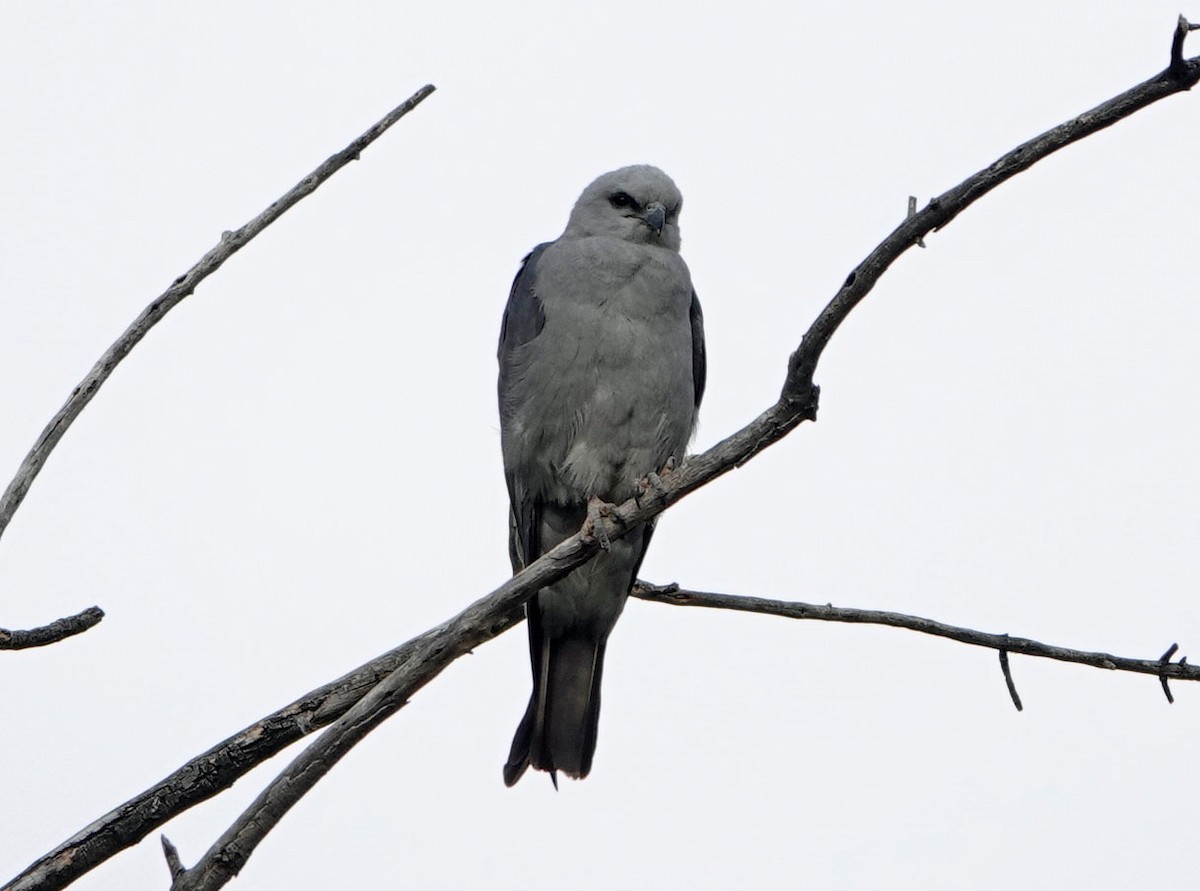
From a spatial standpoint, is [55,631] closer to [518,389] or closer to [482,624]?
[482,624]

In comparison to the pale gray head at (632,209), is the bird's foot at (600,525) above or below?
below

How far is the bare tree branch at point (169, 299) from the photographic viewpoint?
3.00m

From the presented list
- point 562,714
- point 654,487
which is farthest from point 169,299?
point 562,714

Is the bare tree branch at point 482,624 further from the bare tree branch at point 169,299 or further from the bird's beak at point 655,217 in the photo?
the bird's beak at point 655,217

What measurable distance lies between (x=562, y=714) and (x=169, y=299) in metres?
2.96

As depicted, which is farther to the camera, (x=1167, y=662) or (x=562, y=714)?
(x=562, y=714)

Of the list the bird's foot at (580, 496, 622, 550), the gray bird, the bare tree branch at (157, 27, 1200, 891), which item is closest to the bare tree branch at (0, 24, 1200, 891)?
the bare tree branch at (157, 27, 1200, 891)

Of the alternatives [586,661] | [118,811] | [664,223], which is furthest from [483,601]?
[664,223]

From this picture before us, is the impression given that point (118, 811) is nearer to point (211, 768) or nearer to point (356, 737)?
point (211, 768)

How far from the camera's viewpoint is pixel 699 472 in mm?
3684

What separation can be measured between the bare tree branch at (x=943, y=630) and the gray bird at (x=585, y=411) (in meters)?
0.90

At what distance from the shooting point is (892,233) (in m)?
3.15

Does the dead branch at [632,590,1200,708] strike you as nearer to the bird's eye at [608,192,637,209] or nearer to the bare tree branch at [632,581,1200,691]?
the bare tree branch at [632,581,1200,691]

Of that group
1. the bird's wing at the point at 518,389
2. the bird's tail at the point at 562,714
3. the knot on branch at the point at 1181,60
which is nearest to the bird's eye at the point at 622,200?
the bird's wing at the point at 518,389
